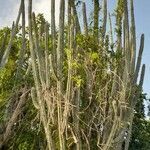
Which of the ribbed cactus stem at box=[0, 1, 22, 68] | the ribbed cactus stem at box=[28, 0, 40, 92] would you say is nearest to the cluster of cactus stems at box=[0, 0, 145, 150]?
the ribbed cactus stem at box=[28, 0, 40, 92]

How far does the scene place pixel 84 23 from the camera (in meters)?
10.1

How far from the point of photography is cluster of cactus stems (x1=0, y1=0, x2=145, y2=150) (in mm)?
9008

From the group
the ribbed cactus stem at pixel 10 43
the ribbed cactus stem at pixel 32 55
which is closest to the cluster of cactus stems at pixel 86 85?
the ribbed cactus stem at pixel 32 55

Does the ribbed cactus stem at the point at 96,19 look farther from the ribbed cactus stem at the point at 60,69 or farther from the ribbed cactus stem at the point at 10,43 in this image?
the ribbed cactus stem at the point at 10,43

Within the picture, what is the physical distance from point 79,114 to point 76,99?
0.37m

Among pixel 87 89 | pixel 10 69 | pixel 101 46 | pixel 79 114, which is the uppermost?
pixel 10 69

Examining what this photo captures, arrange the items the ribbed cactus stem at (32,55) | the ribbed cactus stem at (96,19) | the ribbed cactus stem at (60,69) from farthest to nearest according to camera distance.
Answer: the ribbed cactus stem at (96,19), the ribbed cactus stem at (32,55), the ribbed cactus stem at (60,69)

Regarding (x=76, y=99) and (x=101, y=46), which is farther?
(x=101, y=46)

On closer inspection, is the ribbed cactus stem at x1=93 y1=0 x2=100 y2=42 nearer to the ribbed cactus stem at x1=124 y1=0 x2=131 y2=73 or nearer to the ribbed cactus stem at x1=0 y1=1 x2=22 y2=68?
the ribbed cactus stem at x1=124 y1=0 x2=131 y2=73

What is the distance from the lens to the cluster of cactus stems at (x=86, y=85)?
29.6 ft

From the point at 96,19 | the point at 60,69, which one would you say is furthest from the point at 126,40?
the point at 60,69

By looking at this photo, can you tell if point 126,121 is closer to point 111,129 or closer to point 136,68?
point 111,129

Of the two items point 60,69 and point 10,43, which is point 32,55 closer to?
point 60,69

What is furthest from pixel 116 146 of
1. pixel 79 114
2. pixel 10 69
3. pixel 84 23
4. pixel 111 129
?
pixel 10 69
